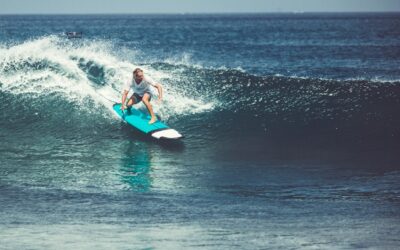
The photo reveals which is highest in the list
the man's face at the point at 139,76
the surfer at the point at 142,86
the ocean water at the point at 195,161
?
the man's face at the point at 139,76

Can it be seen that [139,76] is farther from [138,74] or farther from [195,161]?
[195,161]

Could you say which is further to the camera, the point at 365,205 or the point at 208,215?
the point at 365,205

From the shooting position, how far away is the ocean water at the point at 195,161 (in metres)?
8.34

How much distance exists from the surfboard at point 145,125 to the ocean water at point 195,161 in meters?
0.21

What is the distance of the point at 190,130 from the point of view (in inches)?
607

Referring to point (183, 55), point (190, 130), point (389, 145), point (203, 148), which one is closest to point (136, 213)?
point (203, 148)

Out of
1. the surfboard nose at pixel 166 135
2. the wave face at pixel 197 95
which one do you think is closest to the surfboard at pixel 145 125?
the surfboard nose at pixel 166 135

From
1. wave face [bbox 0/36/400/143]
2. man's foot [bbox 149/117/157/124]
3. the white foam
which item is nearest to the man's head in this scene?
man's foot [bbox 149/117/157/124]

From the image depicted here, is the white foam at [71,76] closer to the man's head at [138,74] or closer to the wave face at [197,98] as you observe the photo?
the wave face at [197,98]

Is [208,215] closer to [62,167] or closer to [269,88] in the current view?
[62,167]

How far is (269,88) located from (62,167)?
9.71 m

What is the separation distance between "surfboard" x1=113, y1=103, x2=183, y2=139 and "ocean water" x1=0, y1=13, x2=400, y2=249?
0.21 m

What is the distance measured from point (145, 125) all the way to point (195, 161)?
7.92ft

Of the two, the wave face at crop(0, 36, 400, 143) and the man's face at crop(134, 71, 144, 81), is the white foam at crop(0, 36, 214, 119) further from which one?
the man's face at crop(134, 71, 144, 81)
